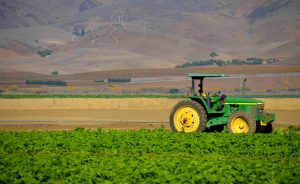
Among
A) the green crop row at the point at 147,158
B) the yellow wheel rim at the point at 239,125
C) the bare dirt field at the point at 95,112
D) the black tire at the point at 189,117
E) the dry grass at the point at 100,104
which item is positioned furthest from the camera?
the dry grass at the point at 100,104

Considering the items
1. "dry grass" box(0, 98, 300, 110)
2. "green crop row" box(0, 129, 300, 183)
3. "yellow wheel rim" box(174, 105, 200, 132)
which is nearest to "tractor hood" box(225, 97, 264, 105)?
"yellow wheel rim" box(174, 105, 200, 132)

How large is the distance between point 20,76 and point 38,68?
37354 millimetres

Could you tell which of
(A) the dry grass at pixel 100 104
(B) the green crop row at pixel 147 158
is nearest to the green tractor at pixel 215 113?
(B) the green crop row at pixel 147 158

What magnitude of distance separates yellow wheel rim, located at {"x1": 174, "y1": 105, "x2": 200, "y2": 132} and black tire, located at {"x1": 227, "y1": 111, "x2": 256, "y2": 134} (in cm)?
117

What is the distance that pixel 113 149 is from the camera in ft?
63.3

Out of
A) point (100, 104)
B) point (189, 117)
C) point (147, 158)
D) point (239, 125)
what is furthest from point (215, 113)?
point (100, 104)

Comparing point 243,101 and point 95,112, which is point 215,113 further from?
point 95,112

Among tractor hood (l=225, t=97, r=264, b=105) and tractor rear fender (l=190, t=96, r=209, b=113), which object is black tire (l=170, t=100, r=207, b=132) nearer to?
tractor rear fender (l=190, t=96, r=209, b=113)

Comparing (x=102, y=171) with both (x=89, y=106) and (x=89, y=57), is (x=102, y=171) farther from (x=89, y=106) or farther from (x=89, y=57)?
(x=89, y=57)

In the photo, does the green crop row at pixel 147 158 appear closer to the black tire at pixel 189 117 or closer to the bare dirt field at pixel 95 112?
the black tire at pixel 189 117

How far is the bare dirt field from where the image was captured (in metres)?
33.6

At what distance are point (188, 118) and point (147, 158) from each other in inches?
223

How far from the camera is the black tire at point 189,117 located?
73.2ft

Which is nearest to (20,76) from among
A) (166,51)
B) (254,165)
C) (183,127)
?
(166,51)
